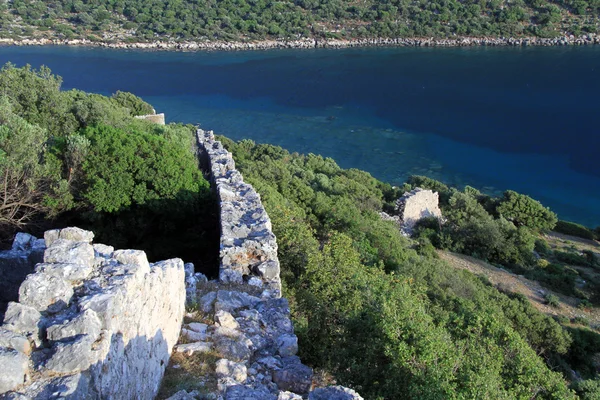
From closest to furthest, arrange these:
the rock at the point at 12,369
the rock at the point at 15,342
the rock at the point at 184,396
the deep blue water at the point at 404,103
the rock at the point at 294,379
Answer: the rock at the point at 12,369
the rock at the point at 15,342
the rock at the point at 184,396
the rock at the point at 294,379
the deep blue water at the point at 404,103

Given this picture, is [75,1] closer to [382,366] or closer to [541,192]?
[541,192]

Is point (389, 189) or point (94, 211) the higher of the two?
point (94, 211)

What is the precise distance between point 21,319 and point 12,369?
62cm

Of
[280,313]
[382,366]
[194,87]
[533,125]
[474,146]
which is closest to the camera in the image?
[382,366]

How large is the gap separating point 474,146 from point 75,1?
98.2 m

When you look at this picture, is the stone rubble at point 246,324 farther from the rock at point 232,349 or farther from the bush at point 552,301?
the bush at point 552,301

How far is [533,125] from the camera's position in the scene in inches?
2125

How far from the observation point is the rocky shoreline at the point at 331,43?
300 ft

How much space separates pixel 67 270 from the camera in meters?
5.30

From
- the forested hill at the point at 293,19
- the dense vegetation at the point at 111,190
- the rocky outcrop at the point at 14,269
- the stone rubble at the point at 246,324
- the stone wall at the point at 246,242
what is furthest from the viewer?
the forested hill at the point at 293,19

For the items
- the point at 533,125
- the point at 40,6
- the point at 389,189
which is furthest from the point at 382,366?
the point at 40,6

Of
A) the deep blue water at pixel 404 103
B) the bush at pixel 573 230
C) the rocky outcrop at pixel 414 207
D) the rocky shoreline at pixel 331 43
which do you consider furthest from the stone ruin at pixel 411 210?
the rocky shoreline at pixel 331 43

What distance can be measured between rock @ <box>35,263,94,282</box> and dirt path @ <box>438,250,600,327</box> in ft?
55.3

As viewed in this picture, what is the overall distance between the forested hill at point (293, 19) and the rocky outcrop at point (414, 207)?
74.8 meters
